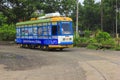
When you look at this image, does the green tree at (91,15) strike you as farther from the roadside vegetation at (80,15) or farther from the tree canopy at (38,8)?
the tree canopy at (38,8)

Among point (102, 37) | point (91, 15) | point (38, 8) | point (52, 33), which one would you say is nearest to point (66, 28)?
point (52, 33)

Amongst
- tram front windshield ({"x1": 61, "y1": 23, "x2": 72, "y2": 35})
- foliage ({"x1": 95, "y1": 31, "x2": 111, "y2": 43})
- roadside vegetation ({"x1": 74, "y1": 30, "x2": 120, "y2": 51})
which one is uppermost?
tram front windshield ({"x1": 61, "y1": 23, "x2": 72, "y2": 35})

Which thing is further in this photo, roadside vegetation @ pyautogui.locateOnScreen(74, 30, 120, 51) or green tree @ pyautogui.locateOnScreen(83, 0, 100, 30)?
green tree @ pyautogui.locateOnScreen(83, 0, 100, 30)

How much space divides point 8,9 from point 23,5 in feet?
9.22

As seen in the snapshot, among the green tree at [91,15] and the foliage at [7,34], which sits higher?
the green tree at [91,15]

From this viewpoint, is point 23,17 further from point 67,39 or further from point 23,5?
point 67,39

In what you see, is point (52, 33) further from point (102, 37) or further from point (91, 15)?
point (91, 15)

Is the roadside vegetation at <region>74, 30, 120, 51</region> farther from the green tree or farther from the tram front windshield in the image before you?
the green tree

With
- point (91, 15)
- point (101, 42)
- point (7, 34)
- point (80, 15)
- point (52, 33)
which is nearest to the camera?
point (52, 33)

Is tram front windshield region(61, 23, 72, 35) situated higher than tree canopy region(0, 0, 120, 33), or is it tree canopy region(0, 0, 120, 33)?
tree canopy region(0, 0, 120, 33)

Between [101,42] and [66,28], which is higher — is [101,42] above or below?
below

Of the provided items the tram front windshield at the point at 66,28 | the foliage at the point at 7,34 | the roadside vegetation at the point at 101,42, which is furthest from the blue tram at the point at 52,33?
the foliage at the point at 7,34

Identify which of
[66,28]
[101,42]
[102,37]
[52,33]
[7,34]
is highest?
[66,28]

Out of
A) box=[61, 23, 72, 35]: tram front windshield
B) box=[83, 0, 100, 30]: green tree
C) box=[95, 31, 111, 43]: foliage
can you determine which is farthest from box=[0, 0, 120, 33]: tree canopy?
box=[61, 23, 72, 35]: tram front windshield
